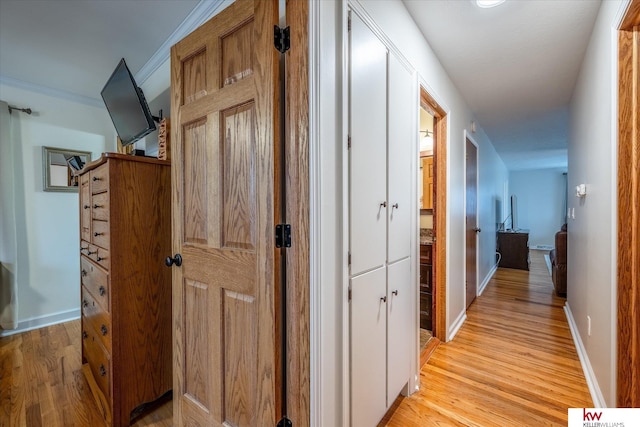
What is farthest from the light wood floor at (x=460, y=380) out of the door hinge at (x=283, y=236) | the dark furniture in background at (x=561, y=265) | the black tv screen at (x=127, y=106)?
the black tv screen at (x=127, y=106)

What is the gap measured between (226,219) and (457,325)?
266 centimetres

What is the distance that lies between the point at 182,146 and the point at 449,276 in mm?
2392

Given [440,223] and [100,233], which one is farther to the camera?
[440,223]

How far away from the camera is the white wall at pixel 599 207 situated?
143 cm

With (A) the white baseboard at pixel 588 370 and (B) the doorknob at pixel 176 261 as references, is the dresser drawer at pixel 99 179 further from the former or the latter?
(A) the white baseboard at pixel 588 370

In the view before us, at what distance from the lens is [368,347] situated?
4.28 feet

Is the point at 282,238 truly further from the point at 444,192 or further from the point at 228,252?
the point at 444,192

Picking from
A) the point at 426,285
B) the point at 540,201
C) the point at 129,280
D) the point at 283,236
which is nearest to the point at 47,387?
the point at 129,280

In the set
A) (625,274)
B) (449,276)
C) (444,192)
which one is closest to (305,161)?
(625,274)

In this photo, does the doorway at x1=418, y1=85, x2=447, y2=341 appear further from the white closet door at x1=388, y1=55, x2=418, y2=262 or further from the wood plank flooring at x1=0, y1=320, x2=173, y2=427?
the wood plank flooring at x1=0, y1=320, x2=173, y2=427

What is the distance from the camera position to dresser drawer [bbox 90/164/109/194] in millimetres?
1500

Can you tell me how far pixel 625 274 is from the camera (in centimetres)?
134

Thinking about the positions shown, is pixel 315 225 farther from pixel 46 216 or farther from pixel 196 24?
pixel 46 216

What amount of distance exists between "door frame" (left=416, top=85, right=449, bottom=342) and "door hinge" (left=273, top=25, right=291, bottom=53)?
173cm
